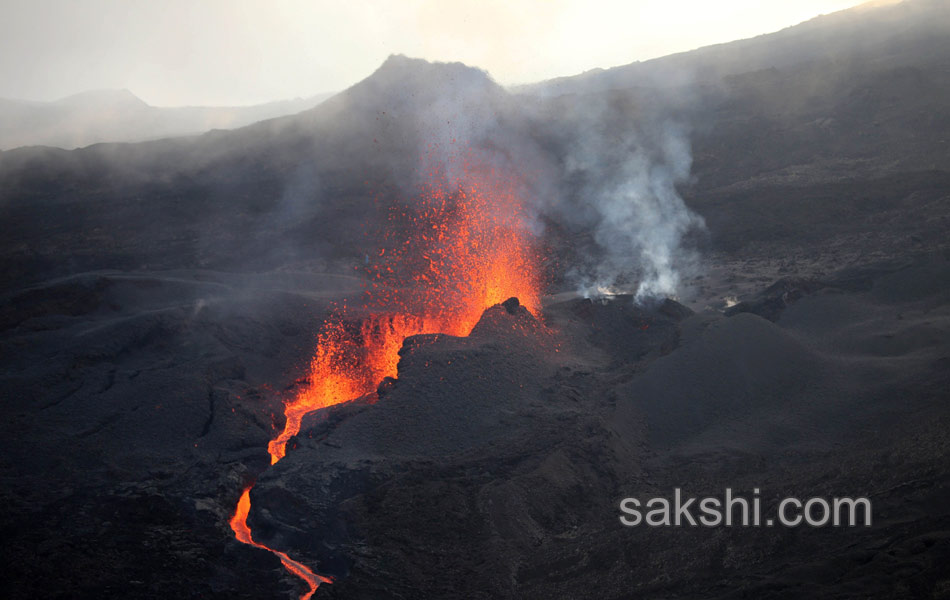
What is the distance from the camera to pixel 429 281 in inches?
893

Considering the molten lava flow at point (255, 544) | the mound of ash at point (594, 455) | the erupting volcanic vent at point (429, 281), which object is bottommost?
the molten lava flow at point (255, 544)

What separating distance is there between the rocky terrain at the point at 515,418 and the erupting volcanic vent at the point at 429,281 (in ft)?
1.91

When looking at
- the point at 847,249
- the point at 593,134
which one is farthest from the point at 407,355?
the point at 593,134

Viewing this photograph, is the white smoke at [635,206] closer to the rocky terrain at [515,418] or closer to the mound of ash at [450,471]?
the rocky terrain at [515,418]

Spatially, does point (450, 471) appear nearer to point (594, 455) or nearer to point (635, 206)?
point (594, 455)

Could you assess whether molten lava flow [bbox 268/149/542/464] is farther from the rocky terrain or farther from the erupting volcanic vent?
the rocky terrain

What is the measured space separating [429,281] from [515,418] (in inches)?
416

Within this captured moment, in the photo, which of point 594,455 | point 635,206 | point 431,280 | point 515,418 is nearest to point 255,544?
point 515,418

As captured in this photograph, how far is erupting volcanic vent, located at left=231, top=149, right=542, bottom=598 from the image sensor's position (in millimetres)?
15852

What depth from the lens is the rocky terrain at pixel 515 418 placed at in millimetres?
9070

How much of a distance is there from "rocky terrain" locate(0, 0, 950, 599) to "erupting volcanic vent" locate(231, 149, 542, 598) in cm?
58

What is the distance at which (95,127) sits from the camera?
177 feet

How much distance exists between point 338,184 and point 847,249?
67.0 ft

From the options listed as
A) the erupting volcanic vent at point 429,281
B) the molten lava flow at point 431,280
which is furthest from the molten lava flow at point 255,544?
the molten lava flow at point 431,280
